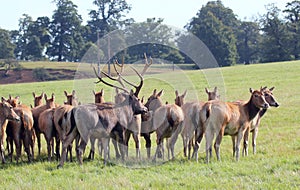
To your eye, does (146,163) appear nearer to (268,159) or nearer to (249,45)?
(268,159)

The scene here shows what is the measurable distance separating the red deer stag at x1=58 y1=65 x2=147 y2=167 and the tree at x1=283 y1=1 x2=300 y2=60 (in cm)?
6044

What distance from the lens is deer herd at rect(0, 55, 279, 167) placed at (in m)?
12.3

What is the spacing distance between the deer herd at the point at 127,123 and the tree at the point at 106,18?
4855 cm

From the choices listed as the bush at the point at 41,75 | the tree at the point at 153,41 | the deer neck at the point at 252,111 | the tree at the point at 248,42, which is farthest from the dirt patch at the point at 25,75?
the deer neck at the point at 252,111

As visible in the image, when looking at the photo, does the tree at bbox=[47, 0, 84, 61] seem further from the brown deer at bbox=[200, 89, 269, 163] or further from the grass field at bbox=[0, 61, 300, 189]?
the brown deer at bbox=[200, 89, 269, 163]

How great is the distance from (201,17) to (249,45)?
1067cm

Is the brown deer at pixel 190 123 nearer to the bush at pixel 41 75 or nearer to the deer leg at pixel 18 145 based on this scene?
the deer leg at pixel 18 145

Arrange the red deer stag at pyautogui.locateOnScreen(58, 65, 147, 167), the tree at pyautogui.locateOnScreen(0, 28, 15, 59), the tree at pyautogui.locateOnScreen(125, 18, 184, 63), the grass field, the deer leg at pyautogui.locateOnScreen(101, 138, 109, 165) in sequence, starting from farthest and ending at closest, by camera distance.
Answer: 1. the tree at pyautogui.locateOnScreen(0, 28, 15, 59)
2. the tree at pyautogui.locateOnScreen(125, 18, 184, 63)
3. the deer leg at pyautogui.locateOnScreen(101, 138, 109, 165)
4. the red deer stag at pyautogui.locateOnScreen(58, 65, 147, 167)
5. the grass field

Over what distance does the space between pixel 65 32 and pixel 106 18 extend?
27.9ft

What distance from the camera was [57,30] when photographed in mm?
77875

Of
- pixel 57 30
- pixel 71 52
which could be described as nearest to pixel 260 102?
pixel 71 52

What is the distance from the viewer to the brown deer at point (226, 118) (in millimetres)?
12266

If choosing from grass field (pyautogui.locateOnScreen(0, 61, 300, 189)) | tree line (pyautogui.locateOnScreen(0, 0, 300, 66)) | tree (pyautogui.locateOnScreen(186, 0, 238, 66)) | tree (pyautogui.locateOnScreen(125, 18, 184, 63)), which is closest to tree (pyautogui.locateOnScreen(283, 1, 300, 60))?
tree line (pyautogui.locateOnScreen(0, 0, 300, 66))

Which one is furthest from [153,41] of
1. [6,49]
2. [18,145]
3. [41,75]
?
[6,49]
